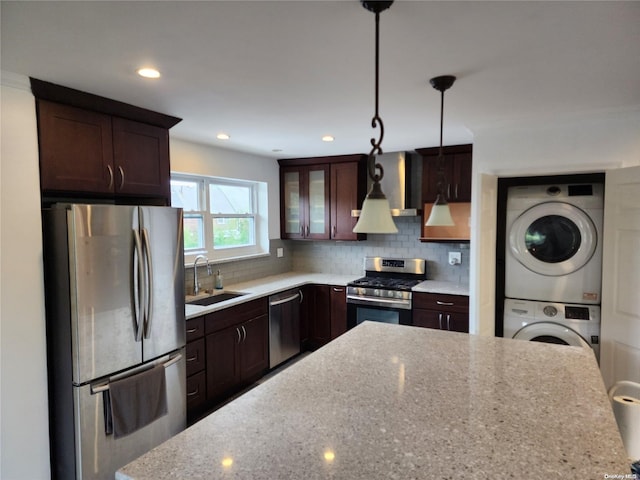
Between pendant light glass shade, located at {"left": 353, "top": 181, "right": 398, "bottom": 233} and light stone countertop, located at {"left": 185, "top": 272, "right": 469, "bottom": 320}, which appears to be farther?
light stone countertop, located at {"left": 185, "top": 272, "right": 469, "bottom": 320}

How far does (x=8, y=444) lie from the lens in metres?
1.95

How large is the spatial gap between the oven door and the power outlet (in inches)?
32.9

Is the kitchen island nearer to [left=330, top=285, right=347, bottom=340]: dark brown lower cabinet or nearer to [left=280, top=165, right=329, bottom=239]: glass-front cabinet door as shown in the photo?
[left=330, top=285, right=347, bottom=340]: dark brown lower cabinet

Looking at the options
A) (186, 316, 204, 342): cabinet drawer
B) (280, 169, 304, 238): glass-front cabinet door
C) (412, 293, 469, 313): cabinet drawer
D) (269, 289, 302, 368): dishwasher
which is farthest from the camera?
(280, 169, 304, 238): glass-front cabinet door

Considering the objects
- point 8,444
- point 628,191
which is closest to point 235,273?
point 8,444

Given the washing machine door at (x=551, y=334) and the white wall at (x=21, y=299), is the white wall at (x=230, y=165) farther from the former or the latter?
the washing machine door at (x=551, y=334)

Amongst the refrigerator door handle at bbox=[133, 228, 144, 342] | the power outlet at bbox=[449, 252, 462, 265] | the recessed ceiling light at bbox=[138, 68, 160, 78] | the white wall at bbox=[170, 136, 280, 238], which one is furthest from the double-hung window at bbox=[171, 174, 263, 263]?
the power outlet at bbox=[449, 252, 462, 265]

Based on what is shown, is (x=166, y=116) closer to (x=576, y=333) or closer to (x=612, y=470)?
(x=612, y=470)

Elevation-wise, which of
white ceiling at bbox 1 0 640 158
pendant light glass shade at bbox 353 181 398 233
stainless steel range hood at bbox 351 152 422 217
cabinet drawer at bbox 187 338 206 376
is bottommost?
cabinet drawer at bbox 187 338 206 376

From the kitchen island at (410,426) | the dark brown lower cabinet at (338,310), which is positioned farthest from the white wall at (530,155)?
the dark brown lower cabinet at (338,310)

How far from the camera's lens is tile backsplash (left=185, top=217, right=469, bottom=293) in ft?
14.1

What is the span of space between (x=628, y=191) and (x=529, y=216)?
0.72 meters

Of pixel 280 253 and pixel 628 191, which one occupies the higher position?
pixel 628 191

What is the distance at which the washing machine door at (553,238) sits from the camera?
3.11m
